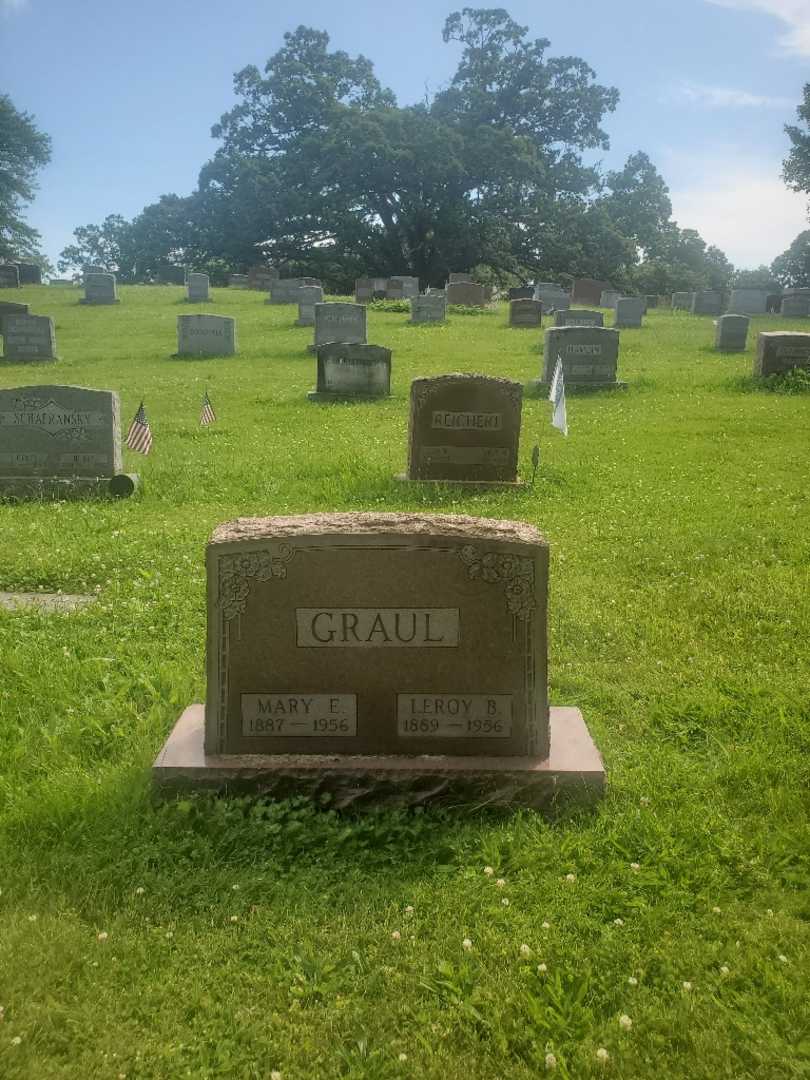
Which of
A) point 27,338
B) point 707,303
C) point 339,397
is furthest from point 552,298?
point 339,397

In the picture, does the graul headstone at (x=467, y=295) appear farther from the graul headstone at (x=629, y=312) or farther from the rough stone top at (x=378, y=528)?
the rough stone top at (x=378, y=528)

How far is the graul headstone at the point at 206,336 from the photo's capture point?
23531 millimetres

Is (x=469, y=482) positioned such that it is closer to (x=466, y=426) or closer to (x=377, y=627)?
(x=466, y=426)

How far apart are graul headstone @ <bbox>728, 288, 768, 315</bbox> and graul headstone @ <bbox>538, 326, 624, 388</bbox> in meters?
23.2

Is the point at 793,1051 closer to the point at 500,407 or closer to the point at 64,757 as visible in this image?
the point at 64,757

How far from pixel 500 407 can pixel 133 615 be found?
17.7ft

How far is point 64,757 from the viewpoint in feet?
14.7

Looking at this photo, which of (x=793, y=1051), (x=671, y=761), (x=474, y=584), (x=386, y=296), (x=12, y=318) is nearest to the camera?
(x=793, y=1051)

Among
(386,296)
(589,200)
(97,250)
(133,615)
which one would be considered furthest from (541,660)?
(97,250)

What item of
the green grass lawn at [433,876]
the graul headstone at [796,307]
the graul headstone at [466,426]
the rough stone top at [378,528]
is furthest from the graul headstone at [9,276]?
the rough stone top at [378,528]

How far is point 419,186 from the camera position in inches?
2088

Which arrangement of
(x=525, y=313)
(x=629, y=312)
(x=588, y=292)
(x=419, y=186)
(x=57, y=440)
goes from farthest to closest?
(x=419, y=186) → (x=588, y=292) → (x=629, y=312) → (x=525, y=313) → (x=57, y=440)

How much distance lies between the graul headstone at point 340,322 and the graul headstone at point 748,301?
21890 millimetres

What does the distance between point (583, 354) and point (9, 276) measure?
34452 millimetres
